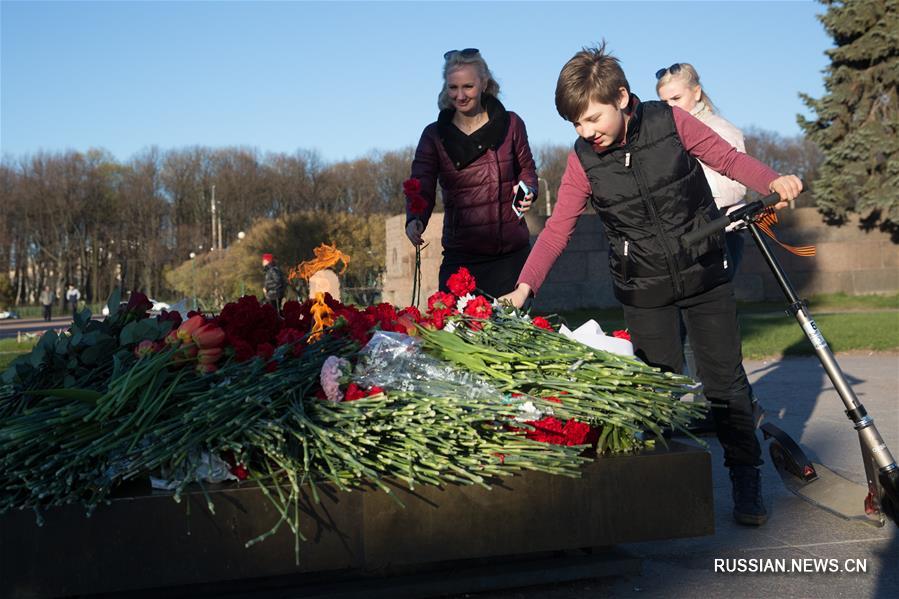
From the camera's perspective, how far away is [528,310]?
3.92 metres

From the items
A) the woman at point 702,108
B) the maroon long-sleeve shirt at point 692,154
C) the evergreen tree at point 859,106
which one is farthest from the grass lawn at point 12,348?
the evergreen tree at point 859,106

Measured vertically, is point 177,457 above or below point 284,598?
above

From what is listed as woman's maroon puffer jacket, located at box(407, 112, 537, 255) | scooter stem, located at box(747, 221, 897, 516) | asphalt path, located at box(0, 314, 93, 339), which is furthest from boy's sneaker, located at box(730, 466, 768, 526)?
asphalt path, located at box(0, 314, 93, 339)

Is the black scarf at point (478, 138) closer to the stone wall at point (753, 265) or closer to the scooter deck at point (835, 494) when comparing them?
the scooter deck at point (835, 494)

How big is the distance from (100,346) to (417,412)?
3.77 ft

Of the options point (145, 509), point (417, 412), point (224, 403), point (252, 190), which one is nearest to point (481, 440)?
point (417, 412)

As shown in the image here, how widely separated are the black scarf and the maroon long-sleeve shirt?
0.87 metres

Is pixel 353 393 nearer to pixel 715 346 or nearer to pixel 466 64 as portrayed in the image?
pixel 715 346

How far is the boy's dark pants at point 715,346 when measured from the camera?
4.16 metres

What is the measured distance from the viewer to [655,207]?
3.95 meters

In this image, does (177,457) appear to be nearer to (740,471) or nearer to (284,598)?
(284,598)

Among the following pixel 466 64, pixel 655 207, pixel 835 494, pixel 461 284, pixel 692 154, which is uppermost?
pixel 466 64

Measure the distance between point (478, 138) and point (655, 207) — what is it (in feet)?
4.68

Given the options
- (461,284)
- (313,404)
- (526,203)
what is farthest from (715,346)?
(313,404)
